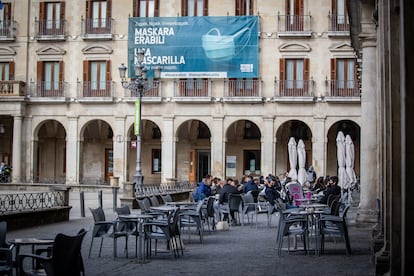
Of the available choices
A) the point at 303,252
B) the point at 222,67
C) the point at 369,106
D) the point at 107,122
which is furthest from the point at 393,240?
the point at 107,122

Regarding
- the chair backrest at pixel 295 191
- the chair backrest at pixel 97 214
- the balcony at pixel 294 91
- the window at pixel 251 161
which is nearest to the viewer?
the chair backrest at pixel 97 214

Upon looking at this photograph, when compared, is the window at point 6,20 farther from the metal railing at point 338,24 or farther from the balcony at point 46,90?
the metal railing at point 338,24

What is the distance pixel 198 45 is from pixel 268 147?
6.47m

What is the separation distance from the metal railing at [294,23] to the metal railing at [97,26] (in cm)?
923

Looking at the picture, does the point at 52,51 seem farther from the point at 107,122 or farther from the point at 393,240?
the point at 393,240

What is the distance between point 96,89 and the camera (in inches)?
1540

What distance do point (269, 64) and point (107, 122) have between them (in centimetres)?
936

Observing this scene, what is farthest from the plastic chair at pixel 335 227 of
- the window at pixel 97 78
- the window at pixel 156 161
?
the window at pixel 156 161

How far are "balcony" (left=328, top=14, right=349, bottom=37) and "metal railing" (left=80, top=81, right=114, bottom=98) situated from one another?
1187 cm

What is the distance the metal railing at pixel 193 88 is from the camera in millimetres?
38031

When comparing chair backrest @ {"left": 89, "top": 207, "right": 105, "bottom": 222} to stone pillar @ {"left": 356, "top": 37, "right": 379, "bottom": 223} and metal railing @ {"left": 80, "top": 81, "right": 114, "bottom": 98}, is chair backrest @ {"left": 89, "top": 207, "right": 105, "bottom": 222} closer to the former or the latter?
stone pillar @ {"left": 356, "top": 37, "right": 379, "bottom": 223}

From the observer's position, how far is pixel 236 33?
37.6 metres

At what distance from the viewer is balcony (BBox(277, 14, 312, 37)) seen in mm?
37156

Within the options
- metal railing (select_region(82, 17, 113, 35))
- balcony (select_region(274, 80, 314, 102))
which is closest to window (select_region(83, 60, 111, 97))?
metal railing (select_region(82, 17, 113, 35))
